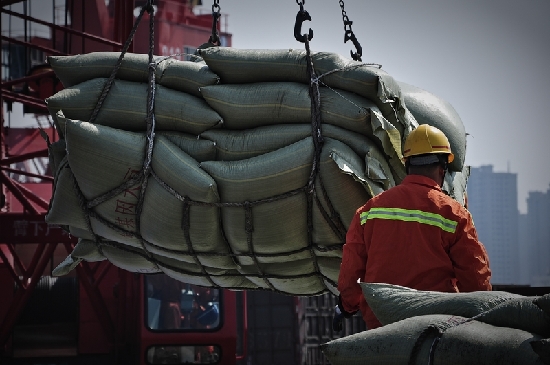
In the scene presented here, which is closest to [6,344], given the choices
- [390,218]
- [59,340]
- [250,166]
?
[59,340]

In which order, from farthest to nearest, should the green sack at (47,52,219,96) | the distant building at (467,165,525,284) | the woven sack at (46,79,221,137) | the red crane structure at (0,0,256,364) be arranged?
the distant building at (467,165,525,284), the red crane structure at (0,0,256,364), the green sack at (47,52,219,96), the woven sack at (46,79,221,137)

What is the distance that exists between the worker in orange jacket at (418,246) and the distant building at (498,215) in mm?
66470

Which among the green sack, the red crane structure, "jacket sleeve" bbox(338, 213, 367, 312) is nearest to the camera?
"jacket sleeve" bbox(338, 213, 367, 312)

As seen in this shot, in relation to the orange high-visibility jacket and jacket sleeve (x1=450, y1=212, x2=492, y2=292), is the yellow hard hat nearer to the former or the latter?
the orange high-visibility jacket

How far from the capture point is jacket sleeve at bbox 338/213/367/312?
→ 354cm

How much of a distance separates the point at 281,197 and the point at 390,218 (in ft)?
3.12

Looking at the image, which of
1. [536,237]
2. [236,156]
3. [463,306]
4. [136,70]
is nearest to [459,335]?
[463,306]

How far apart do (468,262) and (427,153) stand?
1.62ft

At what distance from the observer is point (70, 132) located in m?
4.63

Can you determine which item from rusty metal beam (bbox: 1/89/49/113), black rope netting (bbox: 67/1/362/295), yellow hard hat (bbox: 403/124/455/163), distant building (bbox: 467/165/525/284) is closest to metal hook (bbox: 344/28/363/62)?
black rope netting (bbox: 67/1/362/295)

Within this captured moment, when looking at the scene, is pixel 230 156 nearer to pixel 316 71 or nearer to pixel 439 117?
pixel 316 71

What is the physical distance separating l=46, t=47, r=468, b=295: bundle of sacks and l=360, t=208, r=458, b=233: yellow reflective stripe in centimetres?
69

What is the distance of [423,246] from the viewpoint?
342 centimetres

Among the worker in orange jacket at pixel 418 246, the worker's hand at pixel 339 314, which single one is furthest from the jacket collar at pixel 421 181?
the worker's hand at pixel 339 314
